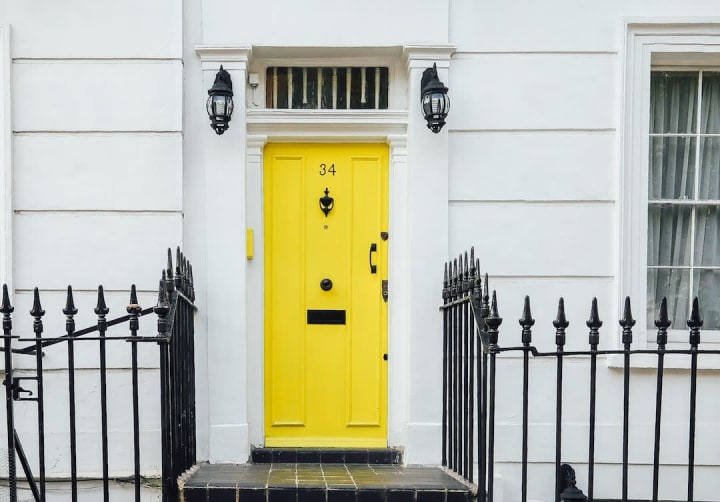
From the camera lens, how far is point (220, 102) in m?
4.48

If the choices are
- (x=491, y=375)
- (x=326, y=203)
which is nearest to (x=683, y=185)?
(x=491, y=375)

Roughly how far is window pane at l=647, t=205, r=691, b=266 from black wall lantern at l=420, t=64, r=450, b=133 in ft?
5.37

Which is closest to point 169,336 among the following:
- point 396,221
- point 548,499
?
point 396,221

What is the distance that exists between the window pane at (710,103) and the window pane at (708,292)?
98 cm

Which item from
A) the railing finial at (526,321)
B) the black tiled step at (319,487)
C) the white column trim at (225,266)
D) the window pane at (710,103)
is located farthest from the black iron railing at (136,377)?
the window pane at (710,103)

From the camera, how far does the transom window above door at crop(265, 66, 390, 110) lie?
492 cm

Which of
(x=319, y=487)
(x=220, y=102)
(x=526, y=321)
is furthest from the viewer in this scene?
(x=220, y=102)

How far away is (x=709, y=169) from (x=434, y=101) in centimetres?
199

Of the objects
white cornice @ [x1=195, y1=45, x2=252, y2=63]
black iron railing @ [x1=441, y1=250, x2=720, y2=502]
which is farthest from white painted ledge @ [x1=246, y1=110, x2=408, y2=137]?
black iron railing @ [x1=441, y1=250, x2=720, y2=502]

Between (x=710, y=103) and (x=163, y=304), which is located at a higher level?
(x=710, y=103)

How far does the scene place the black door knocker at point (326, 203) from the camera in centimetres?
486

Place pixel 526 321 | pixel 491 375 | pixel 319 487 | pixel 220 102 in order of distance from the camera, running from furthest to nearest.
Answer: pixel 220 102
pixel 319 487
pixel 491 375
pixel 526 321

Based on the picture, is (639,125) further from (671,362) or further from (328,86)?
(328,86)

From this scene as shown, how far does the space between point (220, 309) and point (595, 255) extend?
245 cm
